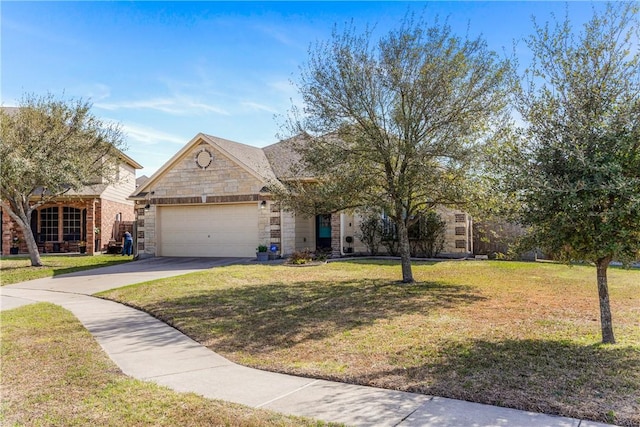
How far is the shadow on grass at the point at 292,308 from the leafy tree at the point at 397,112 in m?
2.21

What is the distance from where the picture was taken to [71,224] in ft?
83.9

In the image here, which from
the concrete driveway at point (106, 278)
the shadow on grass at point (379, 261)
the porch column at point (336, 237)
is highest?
the porch column at point (336, 237)

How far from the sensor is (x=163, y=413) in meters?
4.11

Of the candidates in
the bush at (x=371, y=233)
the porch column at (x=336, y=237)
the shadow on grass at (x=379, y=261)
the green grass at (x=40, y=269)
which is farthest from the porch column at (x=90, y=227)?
the bush at (x=371, y=233)

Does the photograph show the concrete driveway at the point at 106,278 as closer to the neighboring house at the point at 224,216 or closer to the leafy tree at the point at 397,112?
the neighboring house at the point at 224,216

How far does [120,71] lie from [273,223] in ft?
29.6

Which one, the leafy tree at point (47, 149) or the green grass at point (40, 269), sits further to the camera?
the leafy tree at point (47, 149)

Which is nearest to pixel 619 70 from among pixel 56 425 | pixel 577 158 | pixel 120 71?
pixel 577 158

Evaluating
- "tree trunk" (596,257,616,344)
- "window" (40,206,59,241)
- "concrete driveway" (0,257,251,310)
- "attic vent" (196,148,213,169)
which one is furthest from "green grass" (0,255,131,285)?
"tree trunk" (596,257,616,344)

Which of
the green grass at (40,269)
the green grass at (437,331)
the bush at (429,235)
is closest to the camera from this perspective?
the green grass at (437,331)

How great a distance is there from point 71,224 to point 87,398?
24175mm

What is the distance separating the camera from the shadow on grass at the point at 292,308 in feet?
23.5

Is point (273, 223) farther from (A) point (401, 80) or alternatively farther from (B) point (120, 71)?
(A) point (401, 80)

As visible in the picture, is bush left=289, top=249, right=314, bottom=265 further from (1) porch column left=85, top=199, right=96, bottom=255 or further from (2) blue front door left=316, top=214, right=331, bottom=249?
(1) porch column left=85, top=199, right=96, bottom=255
